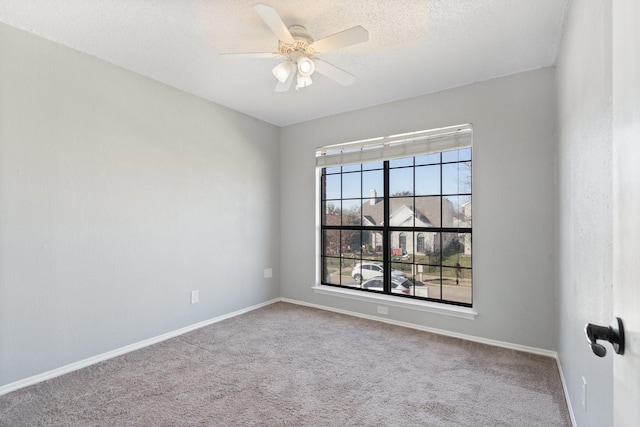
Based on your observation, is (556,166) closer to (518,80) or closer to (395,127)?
(518,80)

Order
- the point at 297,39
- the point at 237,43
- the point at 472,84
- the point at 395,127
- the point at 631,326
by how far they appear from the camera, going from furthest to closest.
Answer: the point at 395,127 → the point at 472,84 → the point at 237,43 → the point at 297,39 → the point at 631,326

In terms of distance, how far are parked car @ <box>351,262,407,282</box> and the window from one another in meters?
0.01

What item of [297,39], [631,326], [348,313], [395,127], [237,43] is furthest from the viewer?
[348,313]

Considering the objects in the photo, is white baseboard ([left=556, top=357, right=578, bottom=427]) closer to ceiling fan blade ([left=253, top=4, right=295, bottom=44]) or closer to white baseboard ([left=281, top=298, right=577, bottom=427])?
white baseboard ([left=281, top=298, right=577, bottom=427])

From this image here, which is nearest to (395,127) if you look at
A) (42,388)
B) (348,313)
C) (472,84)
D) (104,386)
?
(472,84)

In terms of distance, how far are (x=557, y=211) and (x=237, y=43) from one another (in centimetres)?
279

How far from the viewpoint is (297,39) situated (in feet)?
6.98

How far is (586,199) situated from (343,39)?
156 cm

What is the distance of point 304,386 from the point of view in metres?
2.24

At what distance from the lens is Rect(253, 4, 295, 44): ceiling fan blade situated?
1.71m

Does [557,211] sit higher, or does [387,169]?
[387,169]

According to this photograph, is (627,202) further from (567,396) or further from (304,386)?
(304,386)

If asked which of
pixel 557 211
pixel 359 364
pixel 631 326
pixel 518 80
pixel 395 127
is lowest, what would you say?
pixel 359 364

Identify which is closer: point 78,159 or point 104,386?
point 104,386
